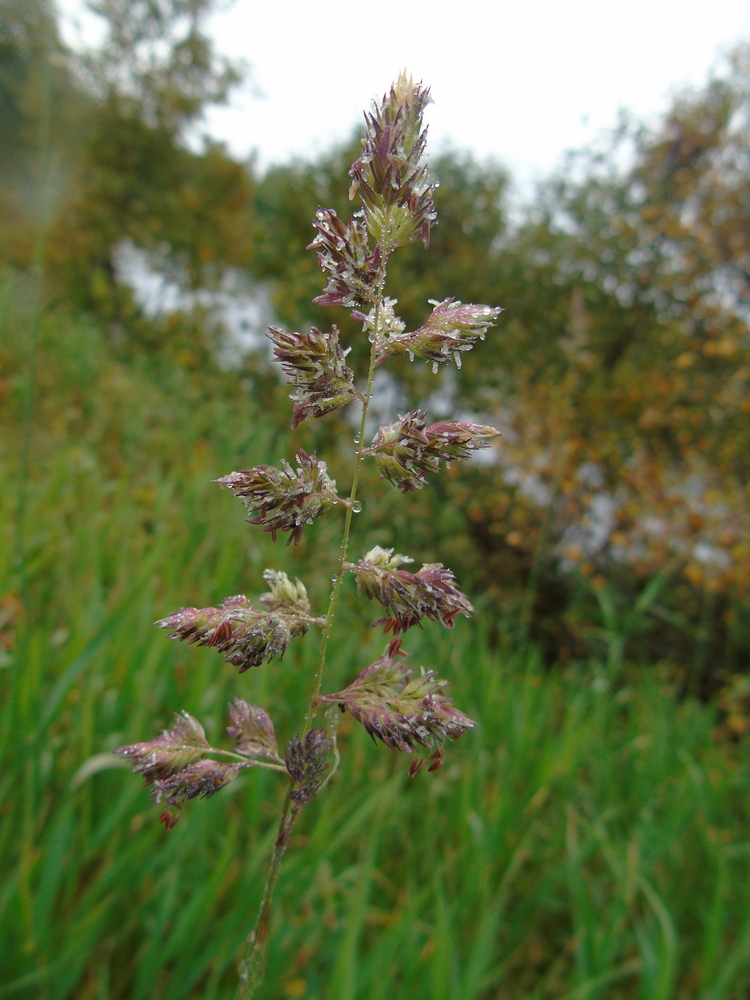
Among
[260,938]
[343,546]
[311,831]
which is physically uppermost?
[343,546]

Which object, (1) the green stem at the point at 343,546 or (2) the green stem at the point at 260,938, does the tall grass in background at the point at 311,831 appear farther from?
(1) the green stem at the point at 343,546

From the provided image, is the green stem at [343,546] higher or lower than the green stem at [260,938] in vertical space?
higher

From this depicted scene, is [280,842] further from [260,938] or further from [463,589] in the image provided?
[463,589]

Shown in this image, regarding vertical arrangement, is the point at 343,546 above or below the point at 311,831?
above

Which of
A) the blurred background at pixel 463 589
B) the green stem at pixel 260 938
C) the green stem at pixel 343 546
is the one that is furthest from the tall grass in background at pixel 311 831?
the green stem at pixel 343 546

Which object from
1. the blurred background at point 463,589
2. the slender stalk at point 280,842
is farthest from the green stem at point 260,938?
the blurred background at point 463,589

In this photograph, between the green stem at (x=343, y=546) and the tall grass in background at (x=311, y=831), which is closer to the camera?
the green stem at (x=343, y=546)

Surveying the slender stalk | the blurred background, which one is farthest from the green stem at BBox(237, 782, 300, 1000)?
the blurred background

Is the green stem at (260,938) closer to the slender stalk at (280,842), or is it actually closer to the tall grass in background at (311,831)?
the slender stalk at (280,842)

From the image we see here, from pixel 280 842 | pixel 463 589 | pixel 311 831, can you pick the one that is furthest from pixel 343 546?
pixel 463 589

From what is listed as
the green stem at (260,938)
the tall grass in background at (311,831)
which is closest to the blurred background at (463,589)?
the tall grass in background at (311,831)
